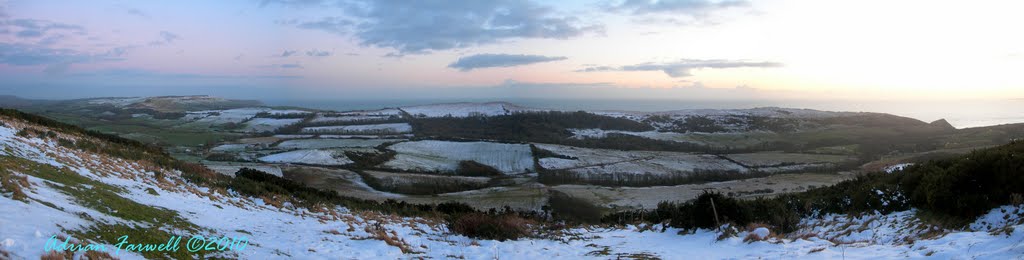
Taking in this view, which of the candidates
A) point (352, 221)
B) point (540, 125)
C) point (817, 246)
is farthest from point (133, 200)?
point (540, 125)

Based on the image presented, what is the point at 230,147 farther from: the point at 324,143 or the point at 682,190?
the point at 682,190

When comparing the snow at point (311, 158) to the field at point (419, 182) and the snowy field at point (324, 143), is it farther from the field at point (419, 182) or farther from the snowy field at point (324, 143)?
the field at point (419, 182)

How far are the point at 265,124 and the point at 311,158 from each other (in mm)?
59397

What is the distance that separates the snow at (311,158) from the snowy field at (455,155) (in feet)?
20.2

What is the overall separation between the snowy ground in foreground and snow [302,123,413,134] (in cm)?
8201

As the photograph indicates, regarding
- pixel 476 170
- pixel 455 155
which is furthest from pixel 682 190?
pixel 455 155

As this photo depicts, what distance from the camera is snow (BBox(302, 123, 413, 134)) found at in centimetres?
9750

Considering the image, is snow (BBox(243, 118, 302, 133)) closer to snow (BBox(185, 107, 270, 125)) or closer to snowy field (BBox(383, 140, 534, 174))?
snow (BBox(185, 107, 270, 125))

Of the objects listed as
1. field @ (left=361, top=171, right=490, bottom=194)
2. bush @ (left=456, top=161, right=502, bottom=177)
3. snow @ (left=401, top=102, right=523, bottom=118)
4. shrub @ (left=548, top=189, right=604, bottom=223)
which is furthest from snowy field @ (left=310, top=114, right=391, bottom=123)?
shrub @ (left=548, top=189, right=604, bottom=223)

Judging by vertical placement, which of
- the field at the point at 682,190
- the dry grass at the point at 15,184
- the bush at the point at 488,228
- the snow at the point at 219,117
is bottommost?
the field at the point at 682,190

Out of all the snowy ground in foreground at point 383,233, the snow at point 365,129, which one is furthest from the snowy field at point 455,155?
the snowy ground in foreground at point 383,233

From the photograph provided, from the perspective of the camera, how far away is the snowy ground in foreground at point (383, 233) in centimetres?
753

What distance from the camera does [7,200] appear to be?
7484 millimetres

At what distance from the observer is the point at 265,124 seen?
10969cm
